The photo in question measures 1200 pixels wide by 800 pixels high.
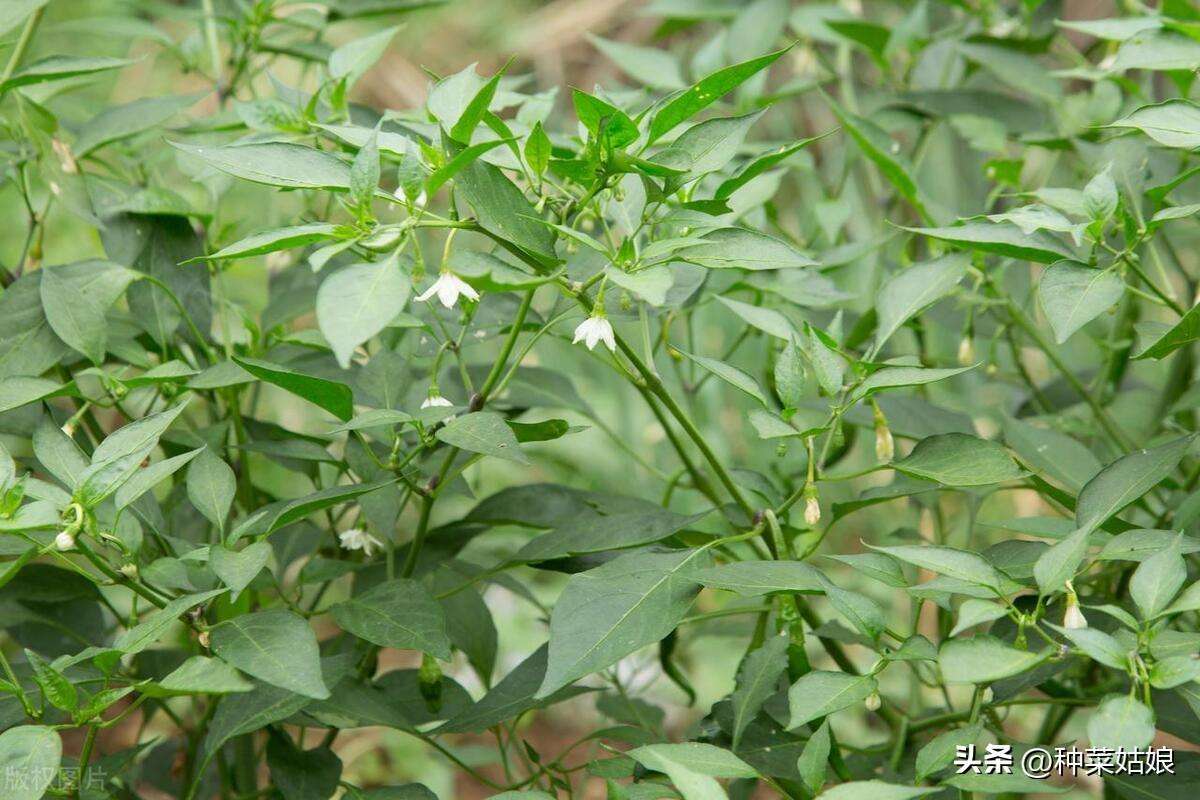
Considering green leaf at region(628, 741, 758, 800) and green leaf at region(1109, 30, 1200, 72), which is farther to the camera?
green leaf at region(1109, 30, 1200, 72)

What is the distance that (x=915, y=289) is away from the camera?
74cm

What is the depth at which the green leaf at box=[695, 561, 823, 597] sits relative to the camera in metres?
0.61

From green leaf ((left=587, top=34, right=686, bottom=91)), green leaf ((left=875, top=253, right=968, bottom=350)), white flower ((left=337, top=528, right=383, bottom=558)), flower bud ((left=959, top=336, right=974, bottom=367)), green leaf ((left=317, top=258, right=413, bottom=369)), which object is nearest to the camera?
green leaf ((left=317, top=258, right=413, bottom=369))

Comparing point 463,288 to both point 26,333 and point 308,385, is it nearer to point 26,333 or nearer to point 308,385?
point 308,385

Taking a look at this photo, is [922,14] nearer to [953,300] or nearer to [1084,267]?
[953,300]

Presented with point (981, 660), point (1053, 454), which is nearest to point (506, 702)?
point (981, 660)

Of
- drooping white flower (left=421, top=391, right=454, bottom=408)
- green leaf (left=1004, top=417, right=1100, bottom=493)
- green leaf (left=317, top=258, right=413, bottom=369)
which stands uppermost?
green leaf (left=317, top=258, right=413, bottom=369)

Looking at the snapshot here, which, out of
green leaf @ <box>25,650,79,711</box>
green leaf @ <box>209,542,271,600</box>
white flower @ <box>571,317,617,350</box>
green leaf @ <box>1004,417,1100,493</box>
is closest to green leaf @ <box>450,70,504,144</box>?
white flower @ <box>571,317,617,350</box>

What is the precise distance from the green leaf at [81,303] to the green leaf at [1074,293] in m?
0.58

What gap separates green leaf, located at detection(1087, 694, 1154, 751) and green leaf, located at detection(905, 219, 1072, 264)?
0.83ft

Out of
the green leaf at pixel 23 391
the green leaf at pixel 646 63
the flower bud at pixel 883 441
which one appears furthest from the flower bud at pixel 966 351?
the green leaf at pixel 23 391

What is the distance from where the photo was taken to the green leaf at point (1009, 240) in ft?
2.16

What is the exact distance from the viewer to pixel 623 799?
600 millimetres

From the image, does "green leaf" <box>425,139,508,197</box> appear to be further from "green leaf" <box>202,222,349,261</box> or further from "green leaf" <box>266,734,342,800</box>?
"green leaf" <box>266,734,342,800</box>
